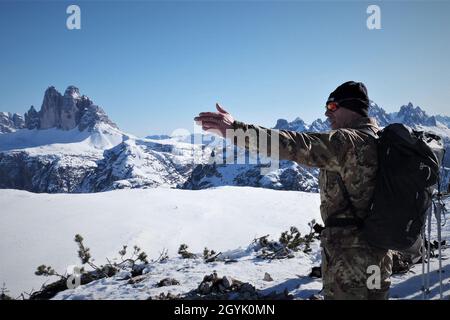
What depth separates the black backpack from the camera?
8.89ft

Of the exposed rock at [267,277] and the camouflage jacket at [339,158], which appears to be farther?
the exposed rock at [267,277]

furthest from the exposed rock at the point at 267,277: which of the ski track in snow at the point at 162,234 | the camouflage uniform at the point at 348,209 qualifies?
the camouflage uniform at the point at 348,209

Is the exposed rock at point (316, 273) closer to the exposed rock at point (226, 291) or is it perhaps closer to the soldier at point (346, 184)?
the exposed rock at point (226, 291)

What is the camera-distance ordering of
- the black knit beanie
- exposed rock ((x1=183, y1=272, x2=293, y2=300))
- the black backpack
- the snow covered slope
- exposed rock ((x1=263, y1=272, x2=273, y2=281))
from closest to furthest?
the black backpack → the black knit beanie → exposed rock ((x1=183, y1=272, x2=293, y2=300)) → exposed rock ((x1=263, y1=272, x2=273, y2=281)) → the snow covered slope

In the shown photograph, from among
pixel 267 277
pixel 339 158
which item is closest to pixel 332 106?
pixel 339 158

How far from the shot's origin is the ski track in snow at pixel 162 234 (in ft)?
19.9

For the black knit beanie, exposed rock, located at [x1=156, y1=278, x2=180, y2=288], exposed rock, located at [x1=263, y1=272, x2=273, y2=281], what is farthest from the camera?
exposed rock, located at [x1=263, y1=272, x2=273, y2=281]

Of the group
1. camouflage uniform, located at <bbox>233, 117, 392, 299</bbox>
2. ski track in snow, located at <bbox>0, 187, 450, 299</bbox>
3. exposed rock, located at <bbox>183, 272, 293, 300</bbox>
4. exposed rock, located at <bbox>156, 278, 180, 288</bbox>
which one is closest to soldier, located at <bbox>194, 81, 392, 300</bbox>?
camouflage uniform, located at <bbox>233, 117, 392, 299</bbox>

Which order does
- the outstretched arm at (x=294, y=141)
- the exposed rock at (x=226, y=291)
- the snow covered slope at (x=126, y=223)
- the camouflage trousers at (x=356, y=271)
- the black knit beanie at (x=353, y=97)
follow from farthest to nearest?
the snow covered slope at (x=126, y=223)
the exposed rock at (x=226, y=291)
the black knit beanie at (x=353, y=97)
the camouflage trousers at (x=356, y=271)
the outstretched arm at (x=294, y=141)

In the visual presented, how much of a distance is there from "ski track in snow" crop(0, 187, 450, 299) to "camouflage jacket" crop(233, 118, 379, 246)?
9.74ft

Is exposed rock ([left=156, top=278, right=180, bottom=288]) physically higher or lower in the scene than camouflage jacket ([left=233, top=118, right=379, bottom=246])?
lower

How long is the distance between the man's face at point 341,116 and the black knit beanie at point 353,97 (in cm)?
4

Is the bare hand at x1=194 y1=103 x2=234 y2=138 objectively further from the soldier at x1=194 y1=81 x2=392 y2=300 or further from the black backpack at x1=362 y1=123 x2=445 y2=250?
the black backpack at x1=362 y1=123 x2=445 y2=250

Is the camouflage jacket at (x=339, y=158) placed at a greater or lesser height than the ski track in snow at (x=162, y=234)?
greater
